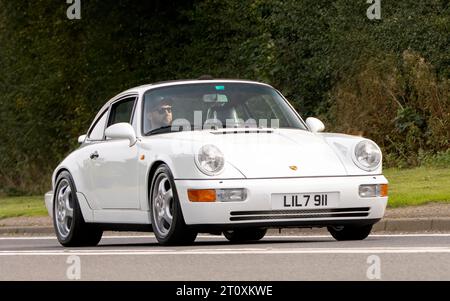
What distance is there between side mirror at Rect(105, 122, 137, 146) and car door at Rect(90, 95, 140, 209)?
0.11 meters

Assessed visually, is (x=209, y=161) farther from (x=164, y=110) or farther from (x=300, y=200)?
(x=164, y=110)

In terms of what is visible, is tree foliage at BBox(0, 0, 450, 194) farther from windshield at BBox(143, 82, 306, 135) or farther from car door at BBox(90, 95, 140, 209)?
car door at BBox(90, 95, 140, 209)

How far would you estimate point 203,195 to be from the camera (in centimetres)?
1239

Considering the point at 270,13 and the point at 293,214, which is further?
the point at 270,13

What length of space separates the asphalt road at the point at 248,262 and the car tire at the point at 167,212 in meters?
0.15

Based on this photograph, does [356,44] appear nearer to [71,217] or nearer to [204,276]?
[71,217]

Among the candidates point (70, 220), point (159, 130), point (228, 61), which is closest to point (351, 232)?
point (159, 130)

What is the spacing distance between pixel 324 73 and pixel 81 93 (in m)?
9.57

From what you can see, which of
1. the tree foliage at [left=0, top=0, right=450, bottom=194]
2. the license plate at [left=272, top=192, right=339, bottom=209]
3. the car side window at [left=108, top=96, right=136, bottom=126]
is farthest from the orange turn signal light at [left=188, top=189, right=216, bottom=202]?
the tree foliage at [left=0, top=0, right=450, bottom=194]

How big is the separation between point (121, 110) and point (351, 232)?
305 cm

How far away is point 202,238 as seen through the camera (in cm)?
1622

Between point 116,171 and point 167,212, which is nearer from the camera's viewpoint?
point 167,212

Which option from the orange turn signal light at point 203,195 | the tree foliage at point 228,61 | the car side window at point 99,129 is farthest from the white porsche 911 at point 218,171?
the tree foliage at point 228,61
